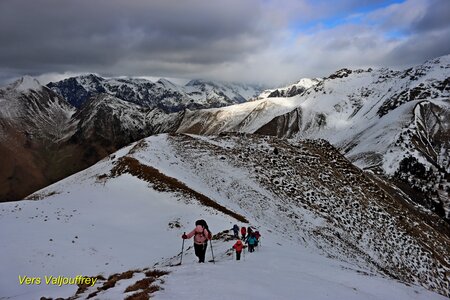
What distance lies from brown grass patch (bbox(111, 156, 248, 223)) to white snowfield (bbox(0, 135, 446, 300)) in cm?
102

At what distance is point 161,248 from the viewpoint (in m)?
28.0

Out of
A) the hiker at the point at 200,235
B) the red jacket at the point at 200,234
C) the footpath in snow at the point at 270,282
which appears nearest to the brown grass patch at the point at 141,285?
the footpath in snow at the point at 270,282

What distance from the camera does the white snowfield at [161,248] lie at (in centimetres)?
1540

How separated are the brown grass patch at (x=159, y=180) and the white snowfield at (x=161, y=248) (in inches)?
40.3

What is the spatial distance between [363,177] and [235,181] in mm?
22491

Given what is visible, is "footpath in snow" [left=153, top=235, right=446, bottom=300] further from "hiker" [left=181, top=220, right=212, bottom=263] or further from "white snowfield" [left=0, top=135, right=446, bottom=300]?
"hiker" [left=181, top=220, right=212, bottom=263]

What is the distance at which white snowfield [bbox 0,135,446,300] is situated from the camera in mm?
15398

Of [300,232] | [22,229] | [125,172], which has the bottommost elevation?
[300,232]

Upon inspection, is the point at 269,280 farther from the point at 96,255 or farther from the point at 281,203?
the point at 281,203

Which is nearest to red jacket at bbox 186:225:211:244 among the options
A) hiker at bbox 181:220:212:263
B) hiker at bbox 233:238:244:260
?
hiker at bbox 181:220:212:263

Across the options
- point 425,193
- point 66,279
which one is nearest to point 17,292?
point 66,279

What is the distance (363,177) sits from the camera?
59.8 m

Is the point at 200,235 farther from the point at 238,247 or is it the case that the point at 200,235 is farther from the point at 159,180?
the point at 159,180

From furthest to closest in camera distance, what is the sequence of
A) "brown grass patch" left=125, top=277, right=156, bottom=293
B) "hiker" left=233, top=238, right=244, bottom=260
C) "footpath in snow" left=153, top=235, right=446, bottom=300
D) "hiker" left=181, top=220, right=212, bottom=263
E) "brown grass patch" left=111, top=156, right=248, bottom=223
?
"brown grass patch" left=111, top=156, right=248, bottom=223 → "hiker" left=233, top=238, right=244, bottom=260 → "hiker" left=181, top=220, right=212, bottom=263 → "brown grass patch" left=125, top=277, right=156, bottom=293 → "footpath in snow" left=153, top=235, right=446, bottom=300
